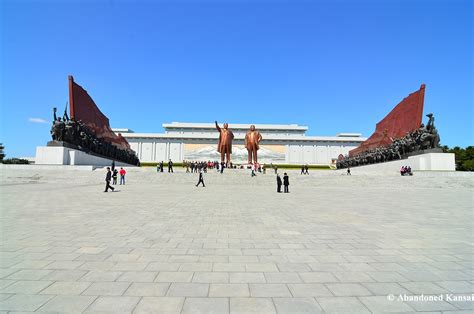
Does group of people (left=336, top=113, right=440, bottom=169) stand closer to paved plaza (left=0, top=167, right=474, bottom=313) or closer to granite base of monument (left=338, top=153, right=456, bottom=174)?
granite base of monument (left=338, top=153, right=456, bottom=174)

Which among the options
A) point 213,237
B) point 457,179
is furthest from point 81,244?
point 457,179

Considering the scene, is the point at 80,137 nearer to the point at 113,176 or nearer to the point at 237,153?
the point at 113,176

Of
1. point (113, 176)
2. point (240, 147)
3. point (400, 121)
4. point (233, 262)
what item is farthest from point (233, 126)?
point (233, 262)

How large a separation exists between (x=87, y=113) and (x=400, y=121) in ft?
95.8

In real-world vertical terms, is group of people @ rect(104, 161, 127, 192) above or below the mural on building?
below

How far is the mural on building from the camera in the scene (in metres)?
55.8

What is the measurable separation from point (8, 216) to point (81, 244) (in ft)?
10.2

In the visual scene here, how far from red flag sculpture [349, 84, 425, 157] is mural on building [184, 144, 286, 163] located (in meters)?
24.6

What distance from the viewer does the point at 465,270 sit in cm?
296

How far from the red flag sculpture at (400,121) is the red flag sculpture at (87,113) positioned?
2811 cm

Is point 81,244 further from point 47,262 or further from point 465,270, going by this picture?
point 465,270

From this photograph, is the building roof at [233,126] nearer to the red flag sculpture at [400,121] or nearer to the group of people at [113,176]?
the red flag sculpture at [400,121]

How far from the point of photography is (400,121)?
27500mm

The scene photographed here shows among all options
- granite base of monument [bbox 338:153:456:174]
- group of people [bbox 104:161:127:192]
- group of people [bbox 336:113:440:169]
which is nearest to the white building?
group of people [bbox 336:113:440:169]
